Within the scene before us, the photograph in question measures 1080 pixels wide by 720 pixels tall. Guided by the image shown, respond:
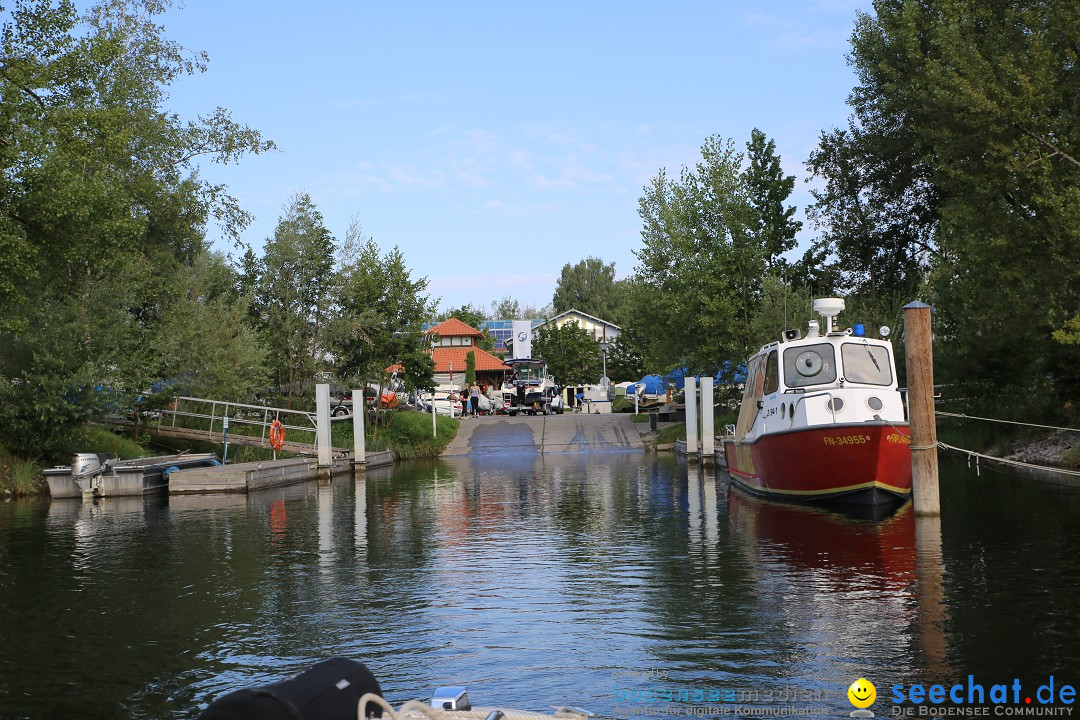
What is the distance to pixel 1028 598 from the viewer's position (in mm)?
11742

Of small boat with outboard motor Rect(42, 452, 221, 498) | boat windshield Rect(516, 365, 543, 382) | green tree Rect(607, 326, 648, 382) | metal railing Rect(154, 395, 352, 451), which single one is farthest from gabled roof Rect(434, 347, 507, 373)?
small boat with outboard motor Rect(42, 452, 221, 498)

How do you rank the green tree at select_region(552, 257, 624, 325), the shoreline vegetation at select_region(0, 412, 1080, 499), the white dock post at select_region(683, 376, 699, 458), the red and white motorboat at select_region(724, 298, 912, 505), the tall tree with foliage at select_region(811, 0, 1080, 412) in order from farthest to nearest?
the green tree at select_region(552, 257, 624, 325) < the white dock post at select_region(683, 376, 699, 458) < the shoreline vegetation at select_region(0, 412, 1080, 499) < the tall tree with foliage at select_region(811, 0, 1080, 412) < the red and white motorboat at select_region(724, 298, 912, 505)

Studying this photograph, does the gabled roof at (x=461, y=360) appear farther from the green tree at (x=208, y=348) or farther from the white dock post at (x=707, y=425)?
the white dock post at (x=707, y=425)

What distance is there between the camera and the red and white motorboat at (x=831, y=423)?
65.8 ft

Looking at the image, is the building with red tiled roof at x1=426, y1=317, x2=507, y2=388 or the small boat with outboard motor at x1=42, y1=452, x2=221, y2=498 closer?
the small boat with outboard motor at x1=42, y1=452, x2=221, y2=498

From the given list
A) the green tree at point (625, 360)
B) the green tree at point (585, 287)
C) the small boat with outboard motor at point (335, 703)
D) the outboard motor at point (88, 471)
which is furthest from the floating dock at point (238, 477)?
the green tree at point (585, 287)

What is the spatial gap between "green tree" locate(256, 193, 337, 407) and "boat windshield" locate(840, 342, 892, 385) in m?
25.0

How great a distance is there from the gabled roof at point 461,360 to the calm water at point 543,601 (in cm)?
7215

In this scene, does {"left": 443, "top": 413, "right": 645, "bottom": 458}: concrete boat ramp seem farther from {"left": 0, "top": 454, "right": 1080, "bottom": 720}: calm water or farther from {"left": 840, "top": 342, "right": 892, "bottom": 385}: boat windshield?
{"left": 840, "top": 342, "right": 892, "bottom": 385}: boat windshield

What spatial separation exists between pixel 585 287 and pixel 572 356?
49064mm

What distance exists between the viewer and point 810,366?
22016mm

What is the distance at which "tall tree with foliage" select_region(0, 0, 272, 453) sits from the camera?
80.2 ft

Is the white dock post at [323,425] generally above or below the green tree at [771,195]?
below

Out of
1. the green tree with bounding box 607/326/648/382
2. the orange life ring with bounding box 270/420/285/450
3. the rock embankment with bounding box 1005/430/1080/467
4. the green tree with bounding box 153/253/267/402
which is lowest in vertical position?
the rock embankment with bounding box 1005/430/1080/467
